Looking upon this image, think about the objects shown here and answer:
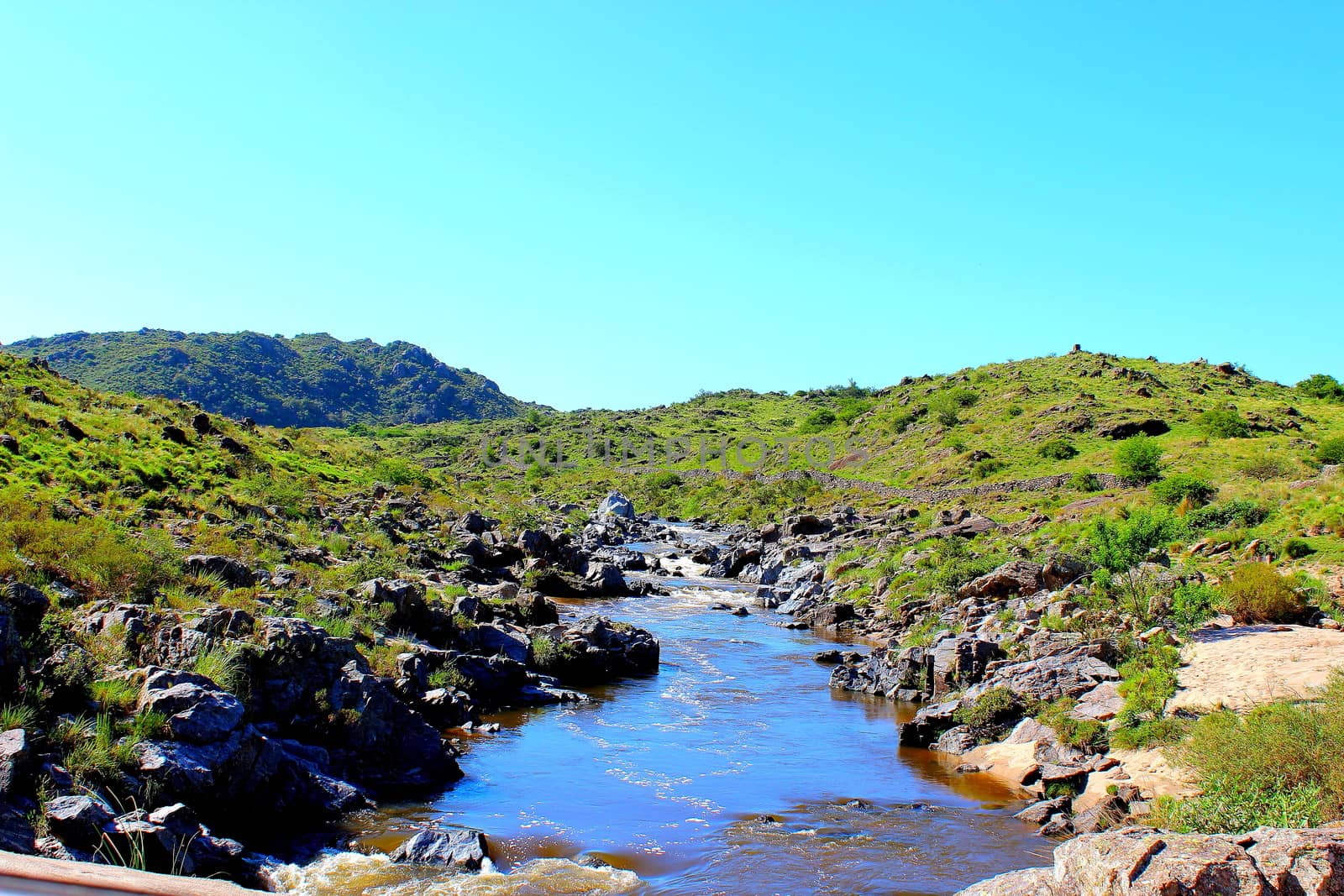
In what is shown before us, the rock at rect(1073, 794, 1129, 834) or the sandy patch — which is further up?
the sandy patch

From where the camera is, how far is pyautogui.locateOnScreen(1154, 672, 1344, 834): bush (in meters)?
10.4

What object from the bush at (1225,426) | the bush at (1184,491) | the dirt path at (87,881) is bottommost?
the dirt path at (87,881)

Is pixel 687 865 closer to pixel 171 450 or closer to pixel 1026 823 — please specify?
pixel 1026 823

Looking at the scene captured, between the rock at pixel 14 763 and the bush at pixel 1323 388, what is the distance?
8580 centimetres

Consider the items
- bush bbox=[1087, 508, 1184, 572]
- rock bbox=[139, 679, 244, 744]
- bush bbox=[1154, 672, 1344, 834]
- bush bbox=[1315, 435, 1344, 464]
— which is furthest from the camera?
bush bbox=[1315, 435, 1344, 464]

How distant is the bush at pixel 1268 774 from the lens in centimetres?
1040

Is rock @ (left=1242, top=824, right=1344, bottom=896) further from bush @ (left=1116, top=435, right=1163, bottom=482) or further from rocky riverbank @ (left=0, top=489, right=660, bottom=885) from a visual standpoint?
bush @ (left=1116, top=435, right=1163, bottom=482)

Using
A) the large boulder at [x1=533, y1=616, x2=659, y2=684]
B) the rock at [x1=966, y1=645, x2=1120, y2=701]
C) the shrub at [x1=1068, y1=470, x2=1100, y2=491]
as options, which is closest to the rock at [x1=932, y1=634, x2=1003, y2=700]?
the rock at [x1=966, y1=645, x2=1120, y2=701]

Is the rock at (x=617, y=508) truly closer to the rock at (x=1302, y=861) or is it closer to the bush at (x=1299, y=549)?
the bush at (x=1299, y=549)

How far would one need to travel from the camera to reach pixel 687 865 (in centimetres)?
1209

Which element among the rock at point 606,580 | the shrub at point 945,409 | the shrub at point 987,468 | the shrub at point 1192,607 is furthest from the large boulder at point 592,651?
the shrub at point 945,409

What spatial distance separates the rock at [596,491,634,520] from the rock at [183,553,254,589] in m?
49.7

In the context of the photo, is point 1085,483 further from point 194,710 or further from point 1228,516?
point 194,710

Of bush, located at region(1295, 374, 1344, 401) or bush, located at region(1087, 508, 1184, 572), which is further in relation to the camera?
bush, located at region(1295, 374, 1344, 401)
